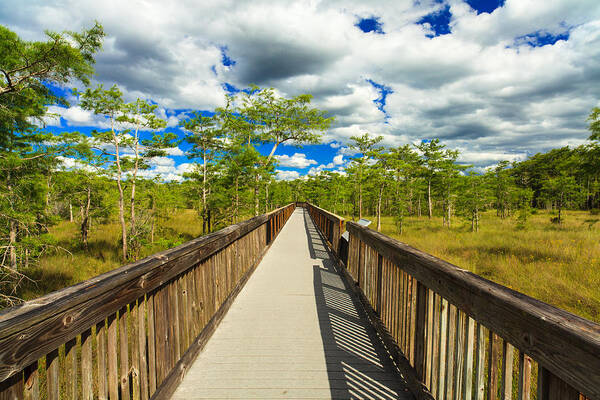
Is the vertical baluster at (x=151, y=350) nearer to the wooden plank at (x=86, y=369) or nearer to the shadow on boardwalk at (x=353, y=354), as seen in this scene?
the wooden plank at (x=86, y=369)

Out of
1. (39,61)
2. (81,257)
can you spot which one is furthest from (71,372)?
(81,257)

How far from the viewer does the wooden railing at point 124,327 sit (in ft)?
3.38

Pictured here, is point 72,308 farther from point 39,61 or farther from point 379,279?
point 39,61

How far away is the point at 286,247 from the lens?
8781mm

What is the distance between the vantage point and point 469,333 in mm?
1618

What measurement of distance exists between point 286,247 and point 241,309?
4851 millimetres

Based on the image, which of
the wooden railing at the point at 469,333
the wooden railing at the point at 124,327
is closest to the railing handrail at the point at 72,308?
the wooden railing at the point at 124,327

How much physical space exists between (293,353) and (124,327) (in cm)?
173

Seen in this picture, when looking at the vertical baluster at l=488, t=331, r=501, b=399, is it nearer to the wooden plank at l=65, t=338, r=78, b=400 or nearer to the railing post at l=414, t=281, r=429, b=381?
the railing post at l=414, t=281, r=429, b=381

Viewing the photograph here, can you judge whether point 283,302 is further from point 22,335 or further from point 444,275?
point 22,335

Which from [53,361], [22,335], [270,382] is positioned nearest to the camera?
[22,335]

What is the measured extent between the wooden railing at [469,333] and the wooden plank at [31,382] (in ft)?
6.44

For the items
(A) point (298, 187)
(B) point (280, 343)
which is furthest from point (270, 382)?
(A) point (298, 187)

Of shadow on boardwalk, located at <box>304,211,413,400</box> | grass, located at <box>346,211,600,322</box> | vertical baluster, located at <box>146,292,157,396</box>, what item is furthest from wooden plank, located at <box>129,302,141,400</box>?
grass, located at <box>346,211,600,322</box>
